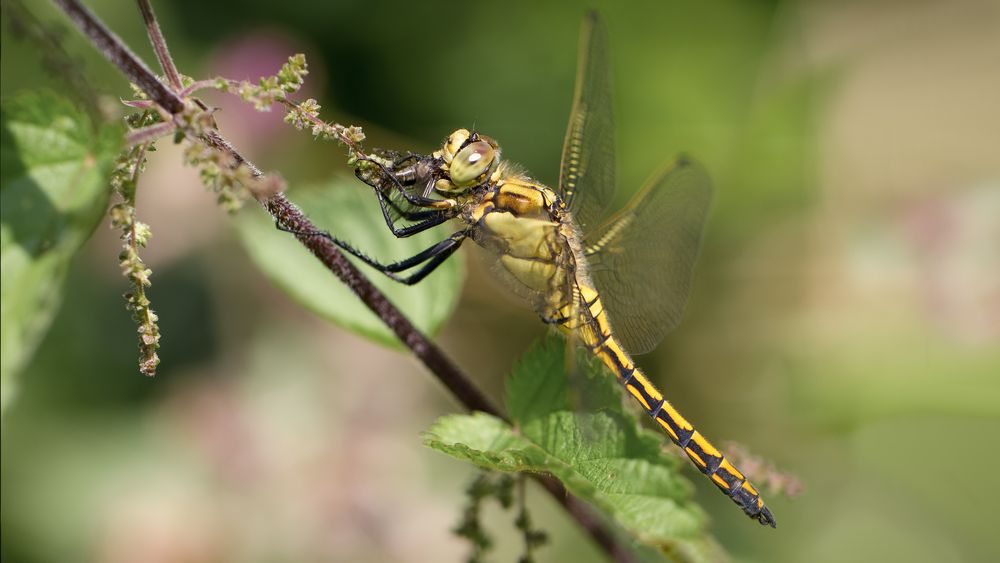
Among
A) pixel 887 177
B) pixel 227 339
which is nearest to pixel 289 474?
pixel 227 339

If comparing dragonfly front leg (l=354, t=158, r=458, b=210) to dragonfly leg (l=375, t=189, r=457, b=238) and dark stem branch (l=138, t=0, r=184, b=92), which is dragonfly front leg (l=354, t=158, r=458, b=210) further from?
dark stem branch (l=138, t=0, r=184, b=92)

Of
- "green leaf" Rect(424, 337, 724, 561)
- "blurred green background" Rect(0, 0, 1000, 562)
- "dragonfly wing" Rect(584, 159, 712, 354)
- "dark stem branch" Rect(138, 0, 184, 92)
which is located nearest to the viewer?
"dark stem branch" Rect(138, 0, 184, 92)

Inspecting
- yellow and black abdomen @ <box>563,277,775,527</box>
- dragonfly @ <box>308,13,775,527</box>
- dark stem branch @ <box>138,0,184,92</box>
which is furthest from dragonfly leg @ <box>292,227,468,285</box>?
dark stem branch @ <box>138,0,184,92</box>

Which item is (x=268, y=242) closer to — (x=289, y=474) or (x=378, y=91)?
(x=289, y=474)

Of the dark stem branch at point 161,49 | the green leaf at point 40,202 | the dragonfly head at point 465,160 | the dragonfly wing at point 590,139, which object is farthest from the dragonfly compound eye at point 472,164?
the green leaf at point 40,202

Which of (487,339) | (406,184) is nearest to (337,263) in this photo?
(406,184)

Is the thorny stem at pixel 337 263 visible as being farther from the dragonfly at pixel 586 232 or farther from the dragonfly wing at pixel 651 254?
the dragonfly wing at pixel 651 254
